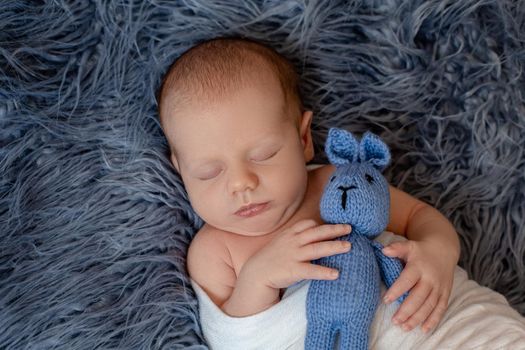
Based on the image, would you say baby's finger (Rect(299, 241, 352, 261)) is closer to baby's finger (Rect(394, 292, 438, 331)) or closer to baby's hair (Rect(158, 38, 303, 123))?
baby's finger (Rect(394, 292, 438, 331))

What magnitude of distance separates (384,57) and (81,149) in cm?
67

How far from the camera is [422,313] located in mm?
1294

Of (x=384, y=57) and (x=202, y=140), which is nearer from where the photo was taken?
(x=202, y=140)

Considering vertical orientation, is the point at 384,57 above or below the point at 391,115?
above

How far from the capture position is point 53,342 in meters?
1.36

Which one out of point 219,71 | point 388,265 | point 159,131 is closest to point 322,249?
point 388,265

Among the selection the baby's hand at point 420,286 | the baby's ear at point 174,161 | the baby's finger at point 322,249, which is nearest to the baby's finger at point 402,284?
the baby's hand at point 420,286

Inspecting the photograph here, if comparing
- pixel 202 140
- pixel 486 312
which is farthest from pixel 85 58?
pixel 486 312

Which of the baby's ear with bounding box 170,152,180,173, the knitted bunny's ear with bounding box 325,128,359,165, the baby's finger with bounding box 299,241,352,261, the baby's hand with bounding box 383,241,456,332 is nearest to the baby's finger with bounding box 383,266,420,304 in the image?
the baby's hand with bounding box 383,241,456,332

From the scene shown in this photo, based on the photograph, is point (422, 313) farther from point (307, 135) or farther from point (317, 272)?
point (307, 135)

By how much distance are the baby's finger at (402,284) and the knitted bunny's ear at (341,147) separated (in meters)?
0.22

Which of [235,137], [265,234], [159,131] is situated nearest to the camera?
[235,137]

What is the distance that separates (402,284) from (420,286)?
0.05 m

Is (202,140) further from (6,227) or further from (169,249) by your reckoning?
(6,227)
